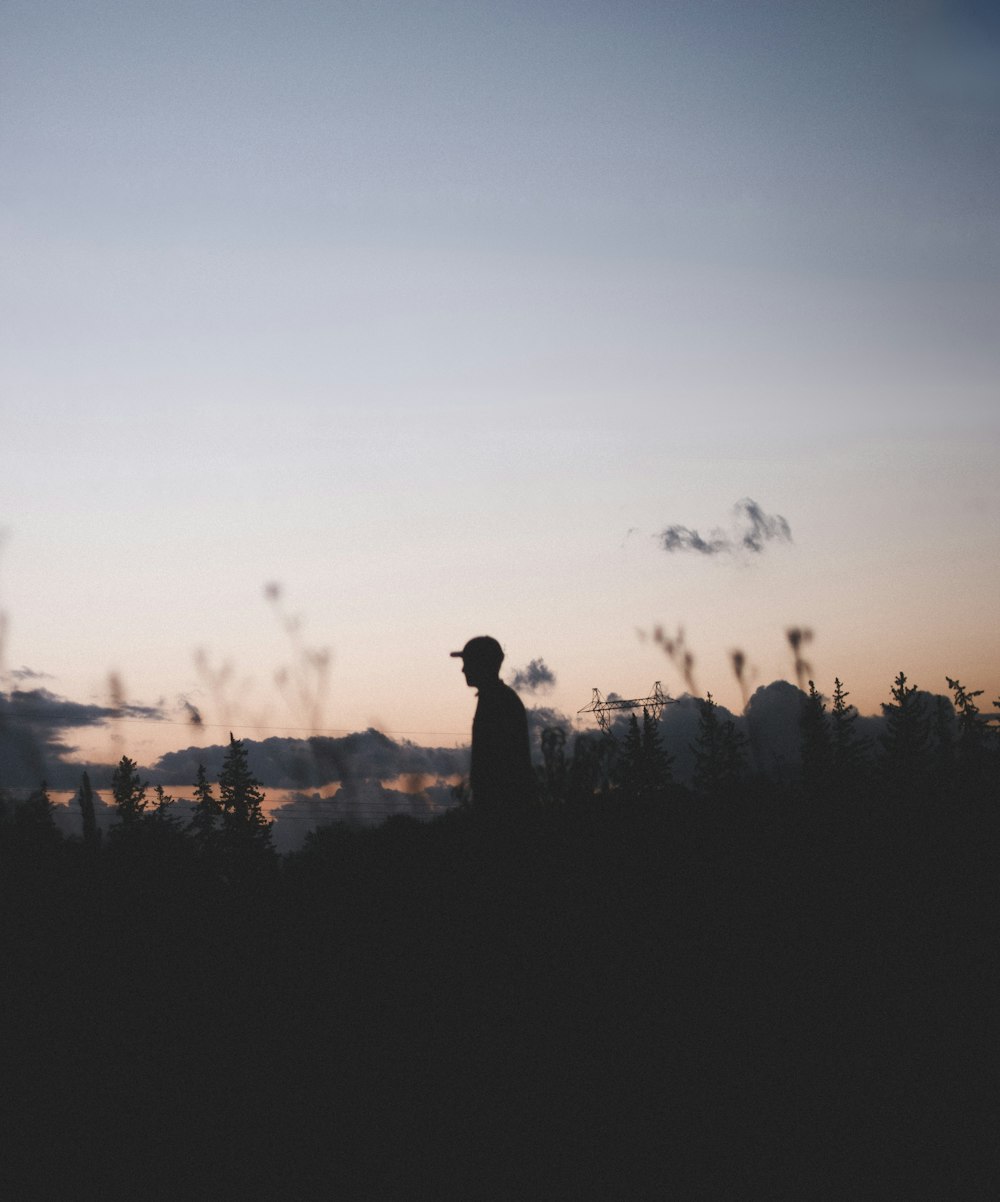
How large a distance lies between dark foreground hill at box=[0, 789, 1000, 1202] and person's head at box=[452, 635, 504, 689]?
59.2 inches

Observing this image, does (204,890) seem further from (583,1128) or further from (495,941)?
(583,1128)

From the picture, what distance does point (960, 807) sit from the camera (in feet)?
57.7

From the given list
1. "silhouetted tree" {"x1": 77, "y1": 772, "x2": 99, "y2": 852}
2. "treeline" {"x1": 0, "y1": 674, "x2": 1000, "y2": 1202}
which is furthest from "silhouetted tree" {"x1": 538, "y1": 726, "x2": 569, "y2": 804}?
"silhouetted tree" {"x1": 77, "y1": 772, "x2": 99, "y2": 852}

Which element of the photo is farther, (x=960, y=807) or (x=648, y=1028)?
(x=960, y=807)

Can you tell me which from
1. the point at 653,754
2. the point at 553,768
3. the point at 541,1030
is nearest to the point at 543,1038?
the point at 541,1030

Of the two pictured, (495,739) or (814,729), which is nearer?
(495,739)

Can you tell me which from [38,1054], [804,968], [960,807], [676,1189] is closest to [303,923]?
[38,1054]

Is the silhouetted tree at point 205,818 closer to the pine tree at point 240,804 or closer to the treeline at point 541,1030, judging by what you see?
the pine tree at point 240,804

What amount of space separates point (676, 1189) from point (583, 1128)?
2.98ft

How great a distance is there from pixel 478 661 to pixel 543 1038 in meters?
3.96

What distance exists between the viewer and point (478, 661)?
35.2 ft

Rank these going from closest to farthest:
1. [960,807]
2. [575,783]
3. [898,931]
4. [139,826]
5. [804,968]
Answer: [804,968], [898,931], [960,807], [575,783], [139,826]

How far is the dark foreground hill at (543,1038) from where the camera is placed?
639 cm

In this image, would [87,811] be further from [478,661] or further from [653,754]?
[478,661]
